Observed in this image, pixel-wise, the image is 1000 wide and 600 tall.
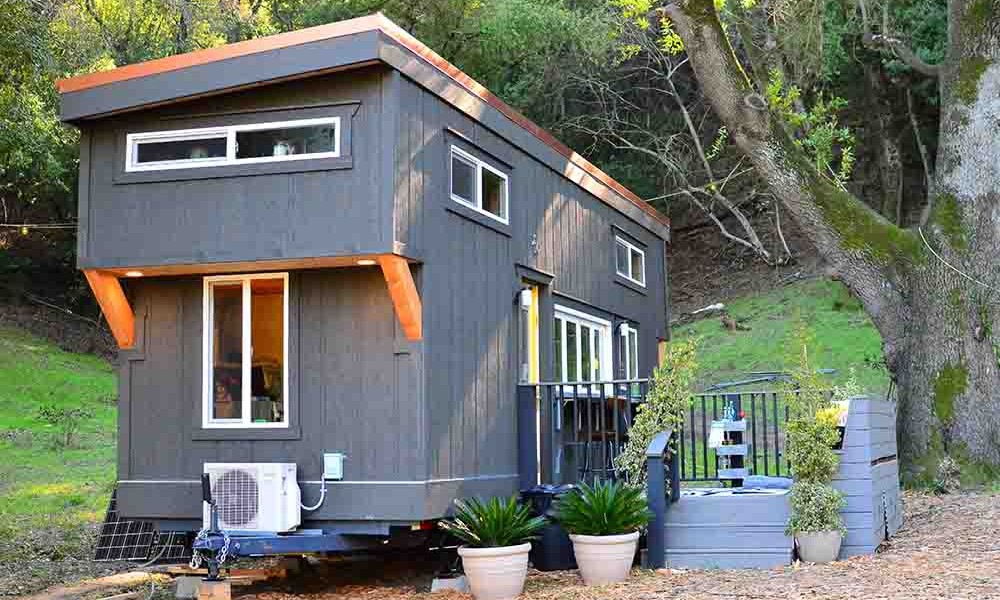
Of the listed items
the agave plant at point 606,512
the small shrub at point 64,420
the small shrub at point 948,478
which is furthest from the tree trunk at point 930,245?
the small shrub at point 64,420

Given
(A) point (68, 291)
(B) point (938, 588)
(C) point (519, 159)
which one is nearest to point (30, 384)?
(A) point (68, 291)

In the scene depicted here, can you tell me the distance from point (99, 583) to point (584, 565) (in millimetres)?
4417

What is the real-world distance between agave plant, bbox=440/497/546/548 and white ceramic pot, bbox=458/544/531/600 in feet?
0.30

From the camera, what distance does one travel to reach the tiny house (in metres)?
7.64

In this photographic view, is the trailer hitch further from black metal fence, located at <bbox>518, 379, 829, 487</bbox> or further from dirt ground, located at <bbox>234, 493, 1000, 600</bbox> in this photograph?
black metal fence, located at <bbox>518, 379, 829, 487</bbox>

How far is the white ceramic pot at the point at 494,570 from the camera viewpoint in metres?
7.50

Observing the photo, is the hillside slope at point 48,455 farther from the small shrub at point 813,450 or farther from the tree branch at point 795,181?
the tree branch at point 795,181

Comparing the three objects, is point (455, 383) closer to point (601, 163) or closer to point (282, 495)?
point (282, 495)

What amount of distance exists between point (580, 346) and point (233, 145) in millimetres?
4863

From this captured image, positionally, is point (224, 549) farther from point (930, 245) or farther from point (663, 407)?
point (930, 245)

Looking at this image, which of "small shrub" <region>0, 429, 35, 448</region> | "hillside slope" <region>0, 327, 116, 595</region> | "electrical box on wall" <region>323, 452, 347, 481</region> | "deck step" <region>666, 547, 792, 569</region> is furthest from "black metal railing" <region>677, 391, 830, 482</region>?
"small shrub" <region>0, 429, 35, 448</region>

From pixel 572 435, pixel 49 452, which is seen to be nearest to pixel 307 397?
pixel 572 435

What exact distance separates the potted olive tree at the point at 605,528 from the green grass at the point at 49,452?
5753 millimetres

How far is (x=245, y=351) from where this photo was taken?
8.17 m
